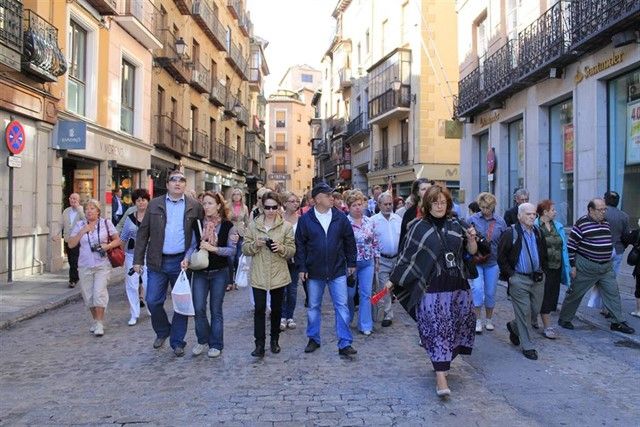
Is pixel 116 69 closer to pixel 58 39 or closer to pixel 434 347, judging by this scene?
pixel 58 39

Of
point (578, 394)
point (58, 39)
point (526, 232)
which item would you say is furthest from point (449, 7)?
point (578, 394)

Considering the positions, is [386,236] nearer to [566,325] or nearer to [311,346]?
[311,346]

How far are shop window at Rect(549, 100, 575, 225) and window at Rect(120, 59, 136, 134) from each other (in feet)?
42.1

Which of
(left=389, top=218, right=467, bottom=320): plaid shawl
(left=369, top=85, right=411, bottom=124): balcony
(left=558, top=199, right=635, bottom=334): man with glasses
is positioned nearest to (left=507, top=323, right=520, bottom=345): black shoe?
(left=558, top=199, right=635, bottom=334): man with glasses

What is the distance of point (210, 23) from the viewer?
2867cm

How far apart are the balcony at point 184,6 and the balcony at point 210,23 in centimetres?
63

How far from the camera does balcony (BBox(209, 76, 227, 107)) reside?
96.8 feet

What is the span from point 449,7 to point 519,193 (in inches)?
830

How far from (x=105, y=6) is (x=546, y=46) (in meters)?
11.3

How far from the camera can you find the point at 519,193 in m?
8.66

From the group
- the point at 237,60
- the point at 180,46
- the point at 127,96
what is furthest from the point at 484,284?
the point at 237,60

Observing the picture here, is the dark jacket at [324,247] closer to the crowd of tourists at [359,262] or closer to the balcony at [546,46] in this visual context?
the crowd of tourists at [359,262]

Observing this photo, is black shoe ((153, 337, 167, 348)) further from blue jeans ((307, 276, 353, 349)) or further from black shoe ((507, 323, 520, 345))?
black shoe ((507, 323, 520, 345))

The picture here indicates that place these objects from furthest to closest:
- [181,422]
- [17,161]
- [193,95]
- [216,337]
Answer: [193,95]
[17,161]
[216,337]
[181,422]
